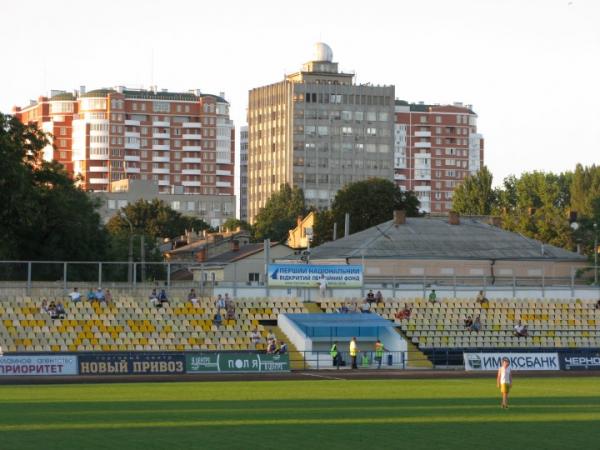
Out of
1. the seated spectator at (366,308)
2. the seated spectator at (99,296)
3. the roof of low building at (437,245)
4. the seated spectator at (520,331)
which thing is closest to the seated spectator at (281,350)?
the seated spectator at (366,308)

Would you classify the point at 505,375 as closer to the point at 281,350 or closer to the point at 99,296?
the point at 281,350

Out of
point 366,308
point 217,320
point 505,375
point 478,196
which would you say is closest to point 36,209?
point 217,320

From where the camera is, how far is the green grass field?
2914 centimetres

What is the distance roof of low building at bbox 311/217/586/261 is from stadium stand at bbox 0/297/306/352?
26.7 metres

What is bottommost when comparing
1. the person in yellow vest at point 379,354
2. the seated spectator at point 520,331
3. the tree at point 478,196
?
the person in yellow vest at point 379,354

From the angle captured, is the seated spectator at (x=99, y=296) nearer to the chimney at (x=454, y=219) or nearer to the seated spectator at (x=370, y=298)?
the seated spectator at (x=370, y=298)

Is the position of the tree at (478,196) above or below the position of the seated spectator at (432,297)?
above

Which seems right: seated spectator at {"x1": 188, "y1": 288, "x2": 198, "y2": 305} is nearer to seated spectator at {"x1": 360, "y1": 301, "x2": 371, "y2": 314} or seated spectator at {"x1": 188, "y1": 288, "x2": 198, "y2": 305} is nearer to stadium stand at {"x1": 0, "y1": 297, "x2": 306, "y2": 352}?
stadium stand at {"x1": 0, "y1": 297, "x2": 306, "y2": 352}

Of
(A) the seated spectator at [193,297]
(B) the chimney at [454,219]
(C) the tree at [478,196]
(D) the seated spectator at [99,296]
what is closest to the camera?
(D) the seated spectator at [99,296]

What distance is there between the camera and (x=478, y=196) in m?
190

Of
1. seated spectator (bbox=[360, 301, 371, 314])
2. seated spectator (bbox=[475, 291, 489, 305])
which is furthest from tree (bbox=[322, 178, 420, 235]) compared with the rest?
seated spectator (bbox=[360, 301, 371, 314])

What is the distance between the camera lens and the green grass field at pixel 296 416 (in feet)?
95.6

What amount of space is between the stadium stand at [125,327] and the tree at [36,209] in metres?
15.0

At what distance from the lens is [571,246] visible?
129000 mm
